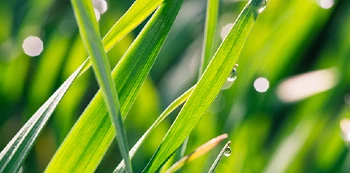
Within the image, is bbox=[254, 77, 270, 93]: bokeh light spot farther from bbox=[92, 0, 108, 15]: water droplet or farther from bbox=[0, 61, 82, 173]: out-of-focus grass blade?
bbox=[0, 61, 82, 173]: out-of-focus grass blade

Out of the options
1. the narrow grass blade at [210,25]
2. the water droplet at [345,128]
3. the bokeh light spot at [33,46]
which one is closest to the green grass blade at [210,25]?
the narrow grass blade at [210,25]

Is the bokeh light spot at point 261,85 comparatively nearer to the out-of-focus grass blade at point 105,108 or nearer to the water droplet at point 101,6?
the water droplet at point 101,6

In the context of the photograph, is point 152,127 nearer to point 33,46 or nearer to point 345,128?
point 345,128

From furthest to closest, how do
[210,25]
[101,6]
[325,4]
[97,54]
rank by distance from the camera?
1. [101,6]
2. [325,4]
3. [210,25]
4. [97,54]

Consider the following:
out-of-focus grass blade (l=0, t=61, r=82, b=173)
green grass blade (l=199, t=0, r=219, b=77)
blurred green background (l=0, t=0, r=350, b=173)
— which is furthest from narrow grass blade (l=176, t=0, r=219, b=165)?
blurred green background (l=0, t=0, r=350, b=173)

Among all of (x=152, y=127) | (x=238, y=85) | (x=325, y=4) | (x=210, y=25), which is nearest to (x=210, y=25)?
(x=210, y=25)

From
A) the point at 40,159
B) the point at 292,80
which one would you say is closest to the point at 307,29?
the point at 292,80

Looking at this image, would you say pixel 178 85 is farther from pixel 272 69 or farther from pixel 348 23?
pixel 348 23
